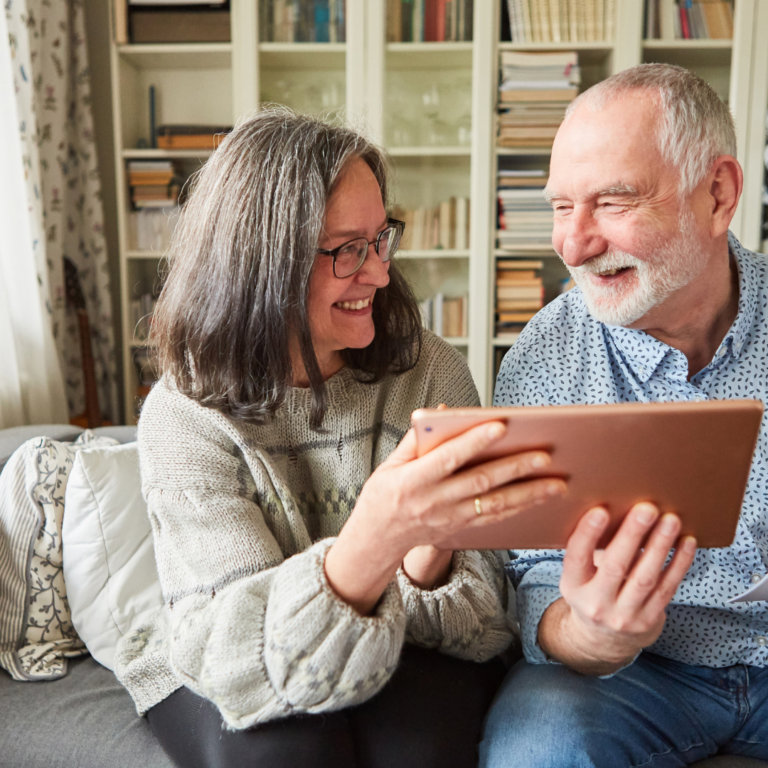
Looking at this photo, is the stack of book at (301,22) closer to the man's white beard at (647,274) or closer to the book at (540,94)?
the book at (540,94)

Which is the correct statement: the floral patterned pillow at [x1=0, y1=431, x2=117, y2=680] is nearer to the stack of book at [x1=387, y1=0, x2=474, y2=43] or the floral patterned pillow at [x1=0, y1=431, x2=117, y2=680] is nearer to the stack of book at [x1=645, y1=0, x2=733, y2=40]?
the stack of book at [x1=387, y1=0, x2=474, y2=43]

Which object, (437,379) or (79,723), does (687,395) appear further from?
(79,723)

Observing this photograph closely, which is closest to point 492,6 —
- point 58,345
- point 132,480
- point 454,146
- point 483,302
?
point 454,146

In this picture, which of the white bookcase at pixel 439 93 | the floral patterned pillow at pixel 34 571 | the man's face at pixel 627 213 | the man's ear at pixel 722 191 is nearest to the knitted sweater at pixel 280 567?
the floral patterned pillow at pixel 34 571

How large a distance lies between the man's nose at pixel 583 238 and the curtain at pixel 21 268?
1.76 m

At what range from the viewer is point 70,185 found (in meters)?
2.93

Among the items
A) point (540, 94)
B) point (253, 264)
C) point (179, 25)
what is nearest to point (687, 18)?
point (540, 94)

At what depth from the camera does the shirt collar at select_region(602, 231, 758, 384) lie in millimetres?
1046

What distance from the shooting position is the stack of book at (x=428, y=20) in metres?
2.69

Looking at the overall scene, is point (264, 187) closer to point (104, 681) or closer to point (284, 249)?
point (284, 249)

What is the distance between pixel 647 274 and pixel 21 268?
1943 mm

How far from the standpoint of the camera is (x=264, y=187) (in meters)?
1.03

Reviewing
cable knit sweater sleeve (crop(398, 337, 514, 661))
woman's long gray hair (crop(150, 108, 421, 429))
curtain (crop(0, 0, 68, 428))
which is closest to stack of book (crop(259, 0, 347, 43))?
curtain (crop(0, 0, 68, 428))

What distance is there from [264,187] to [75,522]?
67 cm
